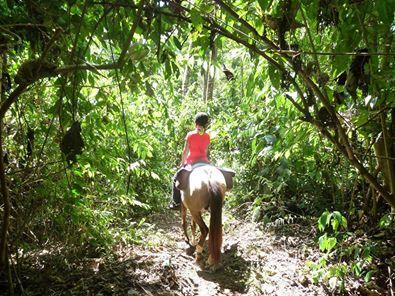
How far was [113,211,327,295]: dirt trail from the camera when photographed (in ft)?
13.2

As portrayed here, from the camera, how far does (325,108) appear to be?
2.20 meters

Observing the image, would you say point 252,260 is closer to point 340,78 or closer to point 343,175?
point 343,175

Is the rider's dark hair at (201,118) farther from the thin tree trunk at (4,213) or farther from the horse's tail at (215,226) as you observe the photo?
the thin tree trunk at (4,213)

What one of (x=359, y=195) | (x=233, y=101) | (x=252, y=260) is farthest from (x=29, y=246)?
(x=233, y=101)

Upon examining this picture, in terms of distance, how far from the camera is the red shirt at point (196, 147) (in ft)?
18.4

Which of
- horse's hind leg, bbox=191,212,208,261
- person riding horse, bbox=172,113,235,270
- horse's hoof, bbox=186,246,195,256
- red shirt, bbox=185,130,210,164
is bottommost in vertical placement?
horse's hoof, bbox=186,246,195,256

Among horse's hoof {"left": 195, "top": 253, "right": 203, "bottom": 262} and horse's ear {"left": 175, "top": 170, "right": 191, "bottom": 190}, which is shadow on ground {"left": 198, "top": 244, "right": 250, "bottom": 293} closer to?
horse's hoof {"left": 195, "top": 253, "right": 203, "bottom": 262}

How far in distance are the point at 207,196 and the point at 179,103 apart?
4.55ft

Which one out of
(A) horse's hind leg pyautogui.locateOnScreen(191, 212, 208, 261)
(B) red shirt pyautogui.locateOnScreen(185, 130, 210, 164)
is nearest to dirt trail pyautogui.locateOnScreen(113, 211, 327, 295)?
(A) horse's hind leg pyautogui.locateOnScreen(191, 212, 208, 261)

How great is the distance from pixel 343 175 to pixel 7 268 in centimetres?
444

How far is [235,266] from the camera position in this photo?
16.1ft

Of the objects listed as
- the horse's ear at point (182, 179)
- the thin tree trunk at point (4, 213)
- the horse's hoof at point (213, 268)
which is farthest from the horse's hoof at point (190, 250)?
the thin tree trunk at point (4, 213)

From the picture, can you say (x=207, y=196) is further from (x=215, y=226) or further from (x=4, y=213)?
(x=4, y=213)

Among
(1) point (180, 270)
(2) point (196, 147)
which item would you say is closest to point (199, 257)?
(1) point (180, 270)
